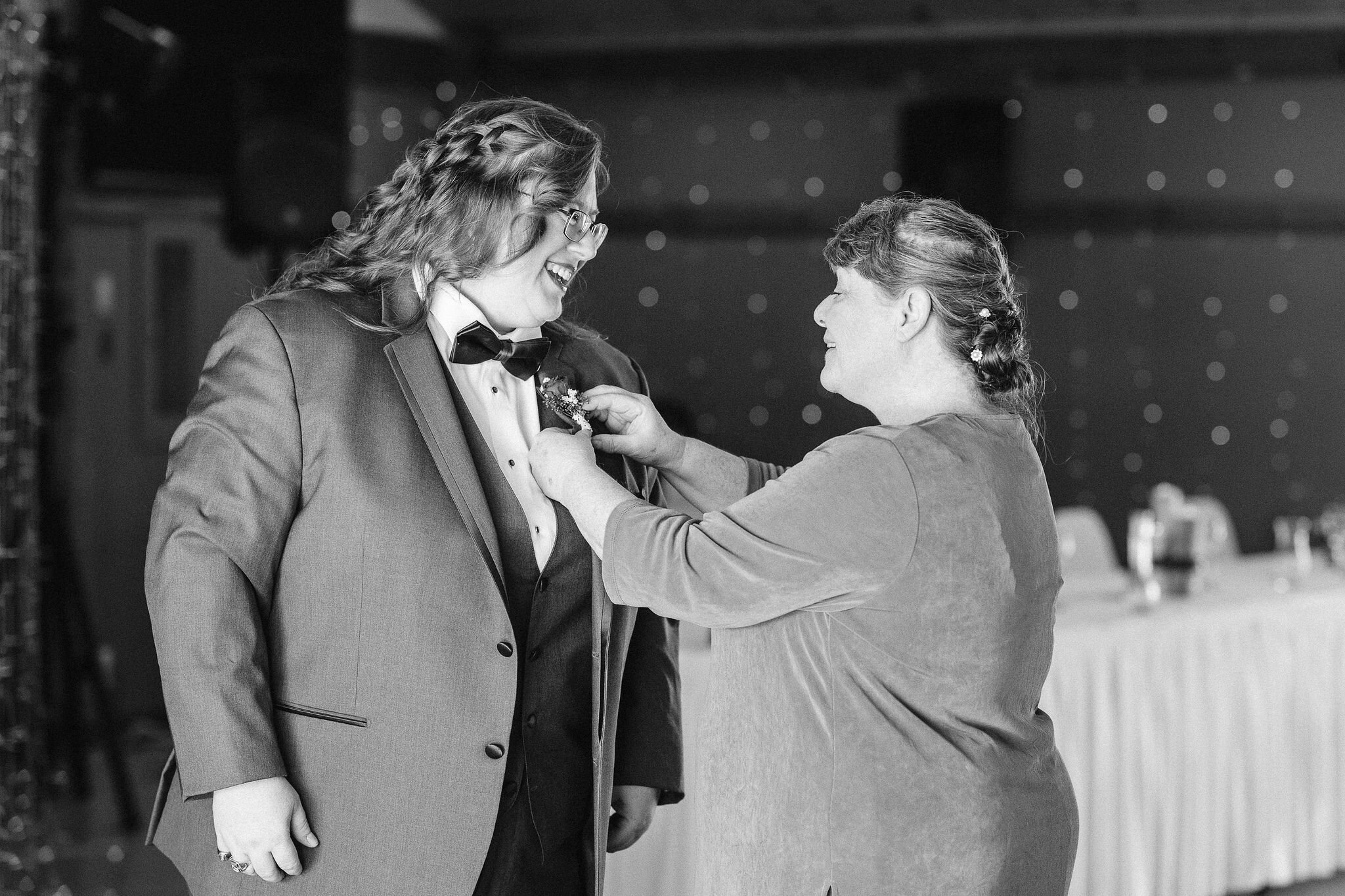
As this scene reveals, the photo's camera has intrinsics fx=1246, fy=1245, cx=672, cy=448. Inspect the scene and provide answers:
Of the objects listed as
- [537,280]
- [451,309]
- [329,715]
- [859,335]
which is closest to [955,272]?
[859,335]

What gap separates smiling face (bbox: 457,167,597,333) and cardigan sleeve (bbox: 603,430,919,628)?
0.34 metres

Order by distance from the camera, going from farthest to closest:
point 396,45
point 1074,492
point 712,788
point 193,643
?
point 1074,492
point 396,45
point 712,788
point 193,643

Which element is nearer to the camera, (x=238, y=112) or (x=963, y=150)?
(x=238, y=112)

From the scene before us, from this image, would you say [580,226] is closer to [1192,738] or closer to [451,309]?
[451,309]

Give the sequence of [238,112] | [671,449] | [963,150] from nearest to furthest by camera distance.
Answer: [671,449] → [238,112] → [963,150]

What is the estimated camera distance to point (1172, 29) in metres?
6.44

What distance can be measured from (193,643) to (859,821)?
783mm

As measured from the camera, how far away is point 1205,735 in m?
3.51

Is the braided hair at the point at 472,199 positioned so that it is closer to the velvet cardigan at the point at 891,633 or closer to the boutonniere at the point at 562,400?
the boutonniere at the point at 562,400

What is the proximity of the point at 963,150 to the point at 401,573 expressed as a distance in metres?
5.58

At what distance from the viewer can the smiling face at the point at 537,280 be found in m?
1.62

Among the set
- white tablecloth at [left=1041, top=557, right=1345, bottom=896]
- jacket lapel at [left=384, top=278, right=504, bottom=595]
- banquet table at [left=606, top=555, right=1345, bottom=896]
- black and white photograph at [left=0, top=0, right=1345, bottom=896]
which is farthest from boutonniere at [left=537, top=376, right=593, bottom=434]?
white tablecloth at [left=1041, top=557, right=1345, bottom=896]

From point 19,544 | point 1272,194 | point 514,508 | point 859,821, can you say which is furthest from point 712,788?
point 1272,194

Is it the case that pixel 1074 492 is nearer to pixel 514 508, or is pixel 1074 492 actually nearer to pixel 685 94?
pixel 685 94
